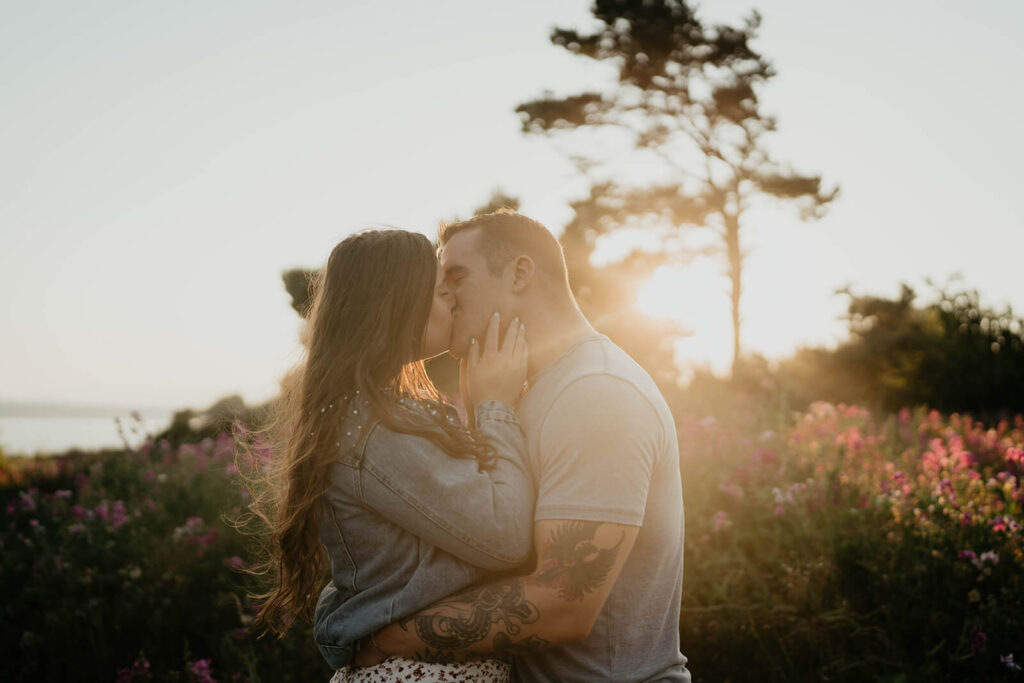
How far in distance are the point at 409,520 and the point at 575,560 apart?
539 millimetres

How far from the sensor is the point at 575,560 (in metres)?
2.13

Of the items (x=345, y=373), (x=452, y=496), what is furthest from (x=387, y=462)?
(x=345, y=373)

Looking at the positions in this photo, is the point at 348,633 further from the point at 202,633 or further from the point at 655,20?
the point at 655,20

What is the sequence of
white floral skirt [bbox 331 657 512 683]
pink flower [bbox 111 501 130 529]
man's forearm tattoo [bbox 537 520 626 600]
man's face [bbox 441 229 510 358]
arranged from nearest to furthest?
man's forearm tattoo [bbox 537 520 626 600]
white floral skirt [bbox 331 657 512 683]
man's face [bbox 441 229 510 358]
pink flower [bbox 111 501 130 529]

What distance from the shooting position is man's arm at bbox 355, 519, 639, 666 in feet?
7.01

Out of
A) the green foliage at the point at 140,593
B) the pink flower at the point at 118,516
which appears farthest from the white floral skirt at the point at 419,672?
the pink flower at the point at 118,516

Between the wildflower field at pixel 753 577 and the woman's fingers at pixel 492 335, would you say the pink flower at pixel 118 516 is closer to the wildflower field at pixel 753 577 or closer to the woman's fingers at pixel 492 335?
the wildflower field at pixel 753 577

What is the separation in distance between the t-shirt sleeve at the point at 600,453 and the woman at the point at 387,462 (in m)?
0.15

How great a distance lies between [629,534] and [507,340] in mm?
957

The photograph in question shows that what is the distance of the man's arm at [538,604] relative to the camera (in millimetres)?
Answer: 2137

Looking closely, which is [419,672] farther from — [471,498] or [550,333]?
[550,333]

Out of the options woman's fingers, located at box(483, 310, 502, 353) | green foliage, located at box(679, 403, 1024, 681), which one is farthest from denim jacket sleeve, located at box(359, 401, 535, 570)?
green foliage, located at box(679, 403, 1024, 681)

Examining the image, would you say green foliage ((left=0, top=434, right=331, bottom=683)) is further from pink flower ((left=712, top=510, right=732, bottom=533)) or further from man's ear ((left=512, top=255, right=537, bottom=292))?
man's ear ((left=512, top=255, right=537, bottom=292))

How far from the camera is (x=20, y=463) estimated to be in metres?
12.1
